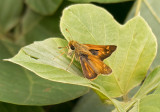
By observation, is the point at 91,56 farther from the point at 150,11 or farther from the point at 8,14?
the point at 8,14

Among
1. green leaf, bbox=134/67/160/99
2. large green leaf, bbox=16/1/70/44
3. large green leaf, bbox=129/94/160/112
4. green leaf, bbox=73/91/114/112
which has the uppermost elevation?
large green leaf, bbox=129/94/160/112

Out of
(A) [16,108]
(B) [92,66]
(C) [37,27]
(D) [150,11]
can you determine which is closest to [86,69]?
Result: (B) [92,66]

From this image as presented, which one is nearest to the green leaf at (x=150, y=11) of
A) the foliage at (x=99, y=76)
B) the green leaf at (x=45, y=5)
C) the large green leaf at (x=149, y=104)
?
the foliage at (x=99, y=76)

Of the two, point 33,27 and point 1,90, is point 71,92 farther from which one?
point 33,27

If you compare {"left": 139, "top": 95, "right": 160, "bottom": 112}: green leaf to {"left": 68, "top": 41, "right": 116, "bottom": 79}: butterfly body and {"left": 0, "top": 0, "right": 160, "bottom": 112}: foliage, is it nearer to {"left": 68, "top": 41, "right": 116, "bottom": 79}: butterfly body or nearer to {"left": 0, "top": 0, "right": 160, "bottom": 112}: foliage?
{"left": 0, "top": 0, "right": 160, "bottom": 112}: foliage

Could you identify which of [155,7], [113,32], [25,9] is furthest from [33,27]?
[113,32]

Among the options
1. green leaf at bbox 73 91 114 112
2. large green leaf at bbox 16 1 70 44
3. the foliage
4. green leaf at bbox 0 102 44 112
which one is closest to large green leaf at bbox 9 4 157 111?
the foliage
